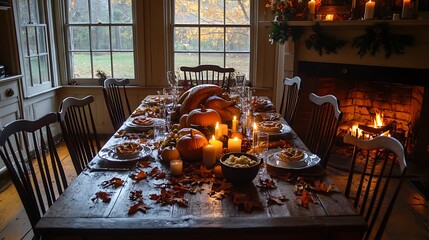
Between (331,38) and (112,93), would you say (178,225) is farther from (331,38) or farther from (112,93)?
(331,38)

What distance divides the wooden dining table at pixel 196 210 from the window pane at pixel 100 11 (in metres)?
3.05

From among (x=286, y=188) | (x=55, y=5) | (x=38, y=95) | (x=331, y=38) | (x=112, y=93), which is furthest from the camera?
(x=55, y=5)

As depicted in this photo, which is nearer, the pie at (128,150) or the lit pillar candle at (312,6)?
the pie at (128,150)

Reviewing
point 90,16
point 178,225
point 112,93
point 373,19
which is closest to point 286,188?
point 178,225

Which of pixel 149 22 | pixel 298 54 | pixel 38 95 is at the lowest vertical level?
pixel 38 95

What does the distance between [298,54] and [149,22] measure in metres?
1.66

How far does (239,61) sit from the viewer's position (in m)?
4.46

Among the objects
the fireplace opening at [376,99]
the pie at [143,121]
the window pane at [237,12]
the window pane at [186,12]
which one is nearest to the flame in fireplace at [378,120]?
the fireplace opening at [376,99]

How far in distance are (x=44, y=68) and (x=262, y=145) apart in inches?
125

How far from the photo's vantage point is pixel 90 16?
4348mm

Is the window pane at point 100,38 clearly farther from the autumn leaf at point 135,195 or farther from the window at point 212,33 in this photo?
the autumn leaf at point 135,195

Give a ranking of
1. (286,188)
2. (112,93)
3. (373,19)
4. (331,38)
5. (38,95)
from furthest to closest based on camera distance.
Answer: (38,95), (331,38), (373,19), (112,93), (286,188)

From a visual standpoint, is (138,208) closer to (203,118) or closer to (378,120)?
(203,118)

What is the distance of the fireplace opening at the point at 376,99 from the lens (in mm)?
3518
